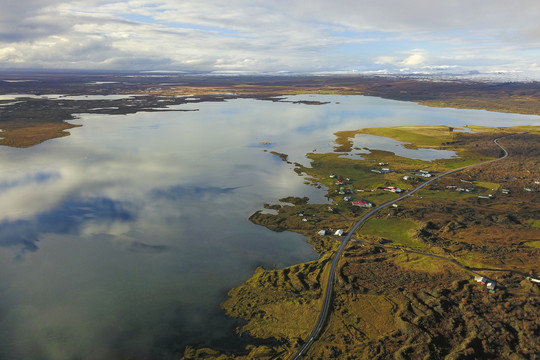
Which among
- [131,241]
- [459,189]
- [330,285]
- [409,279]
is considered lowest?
[330,285]

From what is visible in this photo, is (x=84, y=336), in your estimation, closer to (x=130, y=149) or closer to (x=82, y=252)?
(x=82, y=252)

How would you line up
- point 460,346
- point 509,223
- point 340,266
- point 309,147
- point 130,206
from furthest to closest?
point 309,147, point 130,206, point 509,223, point 340,266, point 460,346

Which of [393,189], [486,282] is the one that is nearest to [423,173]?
[393,189]

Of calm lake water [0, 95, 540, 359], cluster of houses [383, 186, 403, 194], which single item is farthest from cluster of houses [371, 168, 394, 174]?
calm lake water [0, 95, 540, 359]

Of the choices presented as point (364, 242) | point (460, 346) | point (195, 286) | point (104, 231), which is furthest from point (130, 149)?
point (460, 346)

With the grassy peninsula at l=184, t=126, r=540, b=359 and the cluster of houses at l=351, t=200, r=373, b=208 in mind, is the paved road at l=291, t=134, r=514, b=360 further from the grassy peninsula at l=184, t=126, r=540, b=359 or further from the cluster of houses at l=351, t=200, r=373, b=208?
the cluster of houses at l=351, t=200, r=373, b=208

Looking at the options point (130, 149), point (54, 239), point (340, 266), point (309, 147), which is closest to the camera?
point (340, 266)

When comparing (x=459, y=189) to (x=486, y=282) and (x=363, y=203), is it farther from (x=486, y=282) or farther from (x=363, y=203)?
(x=486, y=282)
